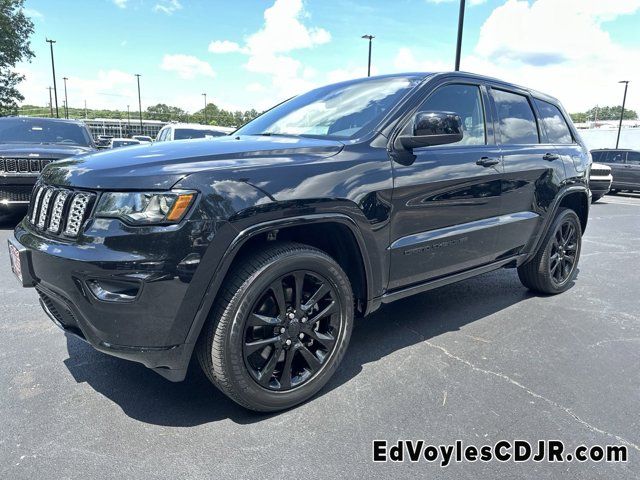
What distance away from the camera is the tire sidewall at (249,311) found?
2.25m

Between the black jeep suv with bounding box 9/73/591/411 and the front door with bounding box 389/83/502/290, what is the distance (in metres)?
0.01

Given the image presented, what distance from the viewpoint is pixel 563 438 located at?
235cm

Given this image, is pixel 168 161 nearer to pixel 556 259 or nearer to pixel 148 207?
pixel 148 207

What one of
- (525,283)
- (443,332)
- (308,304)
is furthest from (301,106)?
(525,283)

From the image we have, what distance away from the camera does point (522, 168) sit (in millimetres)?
3824

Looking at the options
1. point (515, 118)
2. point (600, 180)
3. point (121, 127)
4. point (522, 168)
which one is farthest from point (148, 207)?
point (121, 127)

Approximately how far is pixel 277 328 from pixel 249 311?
0.79 feet

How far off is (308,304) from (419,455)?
2.97 ft

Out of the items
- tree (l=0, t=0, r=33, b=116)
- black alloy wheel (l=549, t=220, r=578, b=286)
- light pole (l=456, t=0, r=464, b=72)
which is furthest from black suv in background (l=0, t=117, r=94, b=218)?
tree (l=0, t=0, r=33, b=116)

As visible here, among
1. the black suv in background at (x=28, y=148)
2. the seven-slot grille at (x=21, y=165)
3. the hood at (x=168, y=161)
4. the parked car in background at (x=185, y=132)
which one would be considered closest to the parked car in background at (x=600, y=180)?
the parked car in background at (x=185, y=132)

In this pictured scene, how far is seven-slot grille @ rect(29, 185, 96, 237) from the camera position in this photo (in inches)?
86.0

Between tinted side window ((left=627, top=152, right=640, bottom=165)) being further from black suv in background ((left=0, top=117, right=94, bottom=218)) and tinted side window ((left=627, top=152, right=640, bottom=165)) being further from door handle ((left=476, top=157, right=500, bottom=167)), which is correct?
black suv in background ((left=0, top=117, right=94, bottom=218))

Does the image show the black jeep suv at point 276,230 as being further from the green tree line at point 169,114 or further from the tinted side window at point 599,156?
the green tree line at point 169,114

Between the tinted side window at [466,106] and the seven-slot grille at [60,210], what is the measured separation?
2.29 meters
